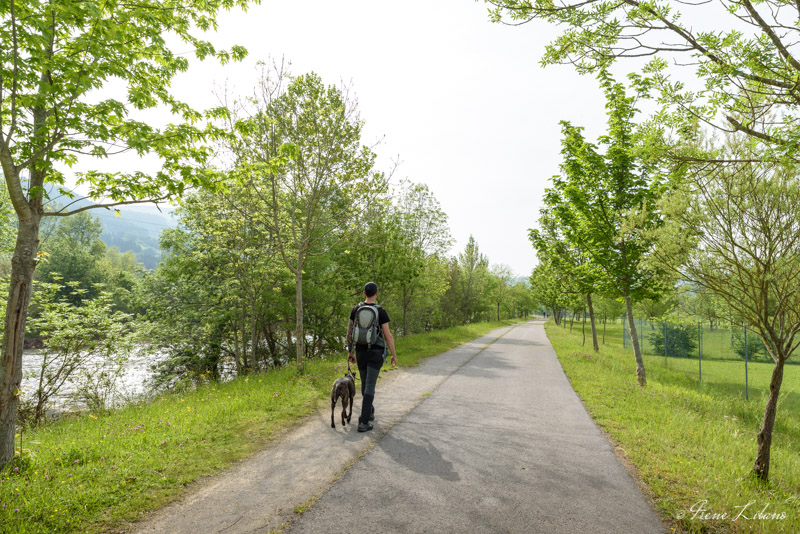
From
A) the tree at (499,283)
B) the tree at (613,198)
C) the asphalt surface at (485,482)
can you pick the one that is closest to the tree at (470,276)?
the tree at (499,283)

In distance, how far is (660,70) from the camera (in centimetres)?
414

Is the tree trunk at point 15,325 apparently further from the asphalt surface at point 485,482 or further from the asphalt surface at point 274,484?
the asphalt surface at point 485,482

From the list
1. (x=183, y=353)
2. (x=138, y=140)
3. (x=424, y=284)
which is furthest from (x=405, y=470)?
(x=424, y=284)

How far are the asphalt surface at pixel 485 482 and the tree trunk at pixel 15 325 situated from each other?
145 inches

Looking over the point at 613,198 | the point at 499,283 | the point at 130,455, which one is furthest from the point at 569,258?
the point at 499,283

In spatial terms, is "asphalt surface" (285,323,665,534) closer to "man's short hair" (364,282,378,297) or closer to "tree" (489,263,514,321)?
"man's short hair" (364,282,378,297)

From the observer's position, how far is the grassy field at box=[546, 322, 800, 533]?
3527 millimetres

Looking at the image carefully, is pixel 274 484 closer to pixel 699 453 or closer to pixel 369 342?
pixel 369 342

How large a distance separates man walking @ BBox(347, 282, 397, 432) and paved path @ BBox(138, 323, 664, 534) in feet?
1.57

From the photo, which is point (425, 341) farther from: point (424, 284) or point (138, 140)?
point (138, 140)

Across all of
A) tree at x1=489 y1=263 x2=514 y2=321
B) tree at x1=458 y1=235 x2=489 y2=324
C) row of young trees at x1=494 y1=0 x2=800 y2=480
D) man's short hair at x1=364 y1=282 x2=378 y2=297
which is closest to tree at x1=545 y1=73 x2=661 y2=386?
row of young trees at x1=494 y1=0 x2=800 y2=480

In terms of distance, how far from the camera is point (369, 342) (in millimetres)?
5664

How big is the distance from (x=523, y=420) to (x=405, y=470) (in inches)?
121

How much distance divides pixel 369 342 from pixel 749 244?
4.99 m
